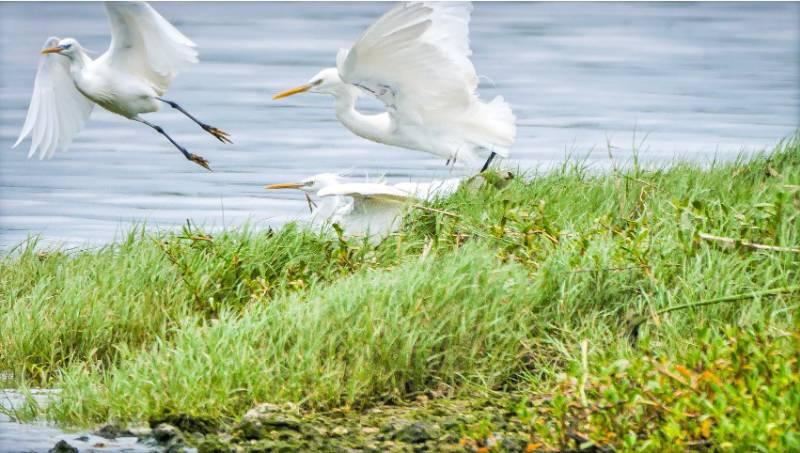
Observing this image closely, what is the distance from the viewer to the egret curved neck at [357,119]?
6.48m

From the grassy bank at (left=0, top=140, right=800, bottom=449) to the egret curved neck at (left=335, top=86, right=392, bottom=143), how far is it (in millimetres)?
1069

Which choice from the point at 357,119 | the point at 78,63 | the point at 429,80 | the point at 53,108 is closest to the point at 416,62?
the point at 429,80

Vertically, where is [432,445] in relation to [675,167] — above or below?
below

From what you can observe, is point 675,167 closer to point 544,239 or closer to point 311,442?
point 544,239

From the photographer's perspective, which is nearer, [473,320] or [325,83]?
[473,320]

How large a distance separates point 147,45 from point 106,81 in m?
0.36

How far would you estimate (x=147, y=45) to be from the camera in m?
6.43

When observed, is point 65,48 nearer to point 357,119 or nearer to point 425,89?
point 357,119

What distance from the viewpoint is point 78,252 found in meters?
5.79

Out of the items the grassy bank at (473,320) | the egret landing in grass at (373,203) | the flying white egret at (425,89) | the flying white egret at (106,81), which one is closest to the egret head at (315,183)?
the egret landing in grass at (373,203)

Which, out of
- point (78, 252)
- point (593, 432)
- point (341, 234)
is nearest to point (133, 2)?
point (78, 252)

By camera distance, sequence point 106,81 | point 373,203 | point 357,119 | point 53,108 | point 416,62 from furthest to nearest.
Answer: point 53,108, point 106,81, point 357,119, point 416,62, point 373,203

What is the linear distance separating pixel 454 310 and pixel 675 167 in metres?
2.23

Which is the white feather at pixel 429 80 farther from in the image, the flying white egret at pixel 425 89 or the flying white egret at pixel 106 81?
the flying white egret at pixel 106 81
